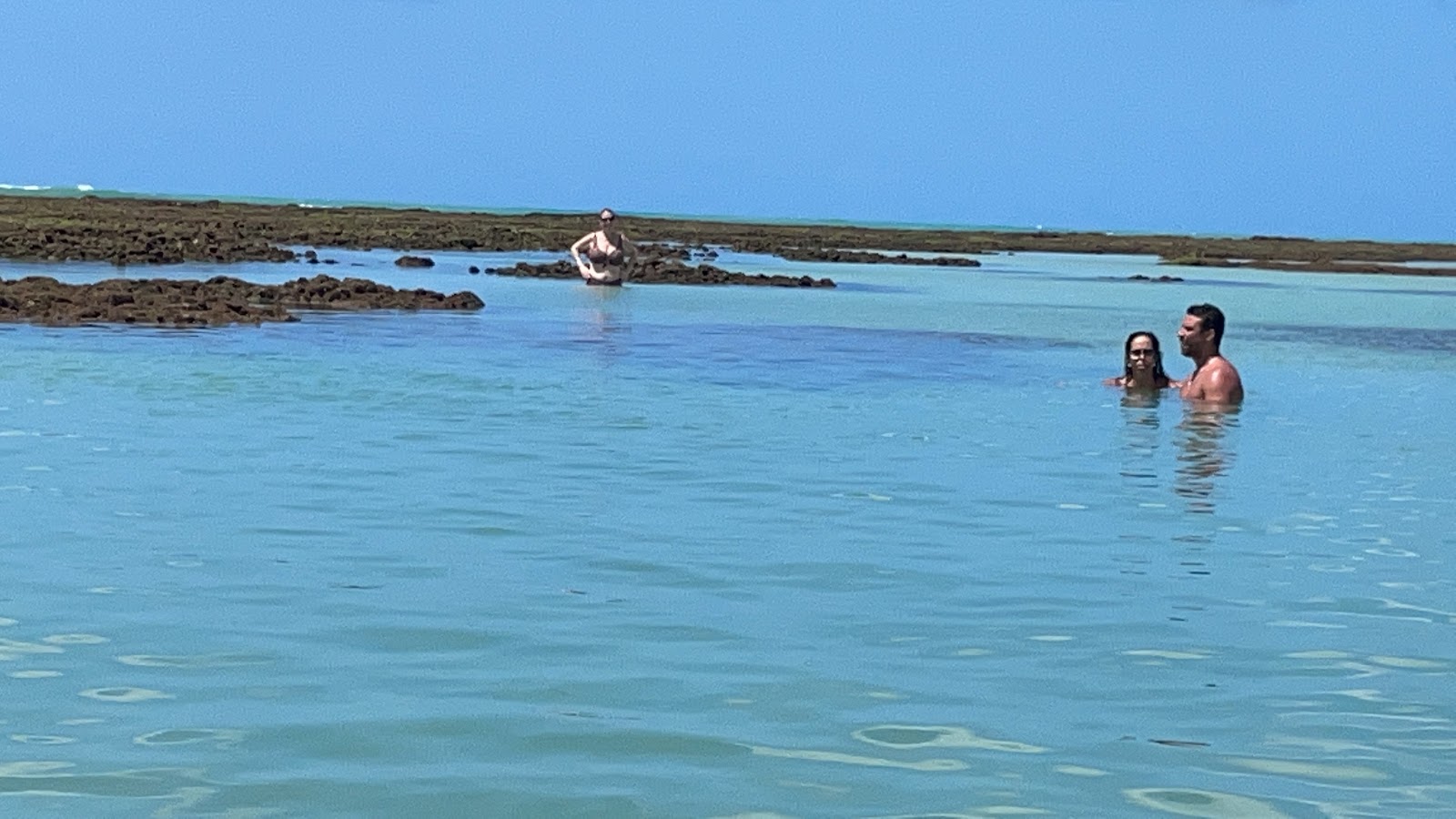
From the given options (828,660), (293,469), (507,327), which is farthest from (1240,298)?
(828,660)

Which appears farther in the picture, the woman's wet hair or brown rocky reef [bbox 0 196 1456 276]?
brown rocky reef [bbox 0 196 1456 276]

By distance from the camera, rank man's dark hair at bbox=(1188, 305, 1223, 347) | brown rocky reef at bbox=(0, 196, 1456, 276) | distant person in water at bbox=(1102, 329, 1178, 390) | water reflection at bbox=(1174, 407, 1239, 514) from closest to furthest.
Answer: water reflection at bbox=(1174, 407, 1239, 514)
man's dark hair at bbox=(1188, 305, 1223, 347)
distant person in water at bbox=(1102, 329, 1178, 390)
brown rocky reef at bbox=(0, 196, 1456, 276)

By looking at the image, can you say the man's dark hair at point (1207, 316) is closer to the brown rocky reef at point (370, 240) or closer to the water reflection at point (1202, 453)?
the water reflection at point (1202, 453)

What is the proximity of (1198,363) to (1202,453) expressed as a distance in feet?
13.4

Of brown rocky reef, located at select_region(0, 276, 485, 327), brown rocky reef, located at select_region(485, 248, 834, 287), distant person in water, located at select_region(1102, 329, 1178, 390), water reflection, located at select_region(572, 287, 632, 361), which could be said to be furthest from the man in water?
brown rocky reef, located at select_region(485, 248, 834, 287)

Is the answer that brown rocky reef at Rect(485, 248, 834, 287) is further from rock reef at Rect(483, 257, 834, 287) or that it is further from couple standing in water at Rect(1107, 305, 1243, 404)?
couple standing in water at Rect(1107, 305, 1243, 404)

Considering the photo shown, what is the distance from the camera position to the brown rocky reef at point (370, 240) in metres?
40.9

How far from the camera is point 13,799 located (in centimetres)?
533

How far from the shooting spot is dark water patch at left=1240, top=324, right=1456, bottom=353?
91.5 feet

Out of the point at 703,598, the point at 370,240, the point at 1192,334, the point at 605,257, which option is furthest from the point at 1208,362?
the point at 370,240

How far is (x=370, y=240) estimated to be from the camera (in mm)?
58969

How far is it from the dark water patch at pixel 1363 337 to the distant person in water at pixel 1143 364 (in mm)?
9626

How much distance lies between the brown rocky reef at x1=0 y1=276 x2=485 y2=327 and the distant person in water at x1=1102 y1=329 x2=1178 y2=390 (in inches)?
417

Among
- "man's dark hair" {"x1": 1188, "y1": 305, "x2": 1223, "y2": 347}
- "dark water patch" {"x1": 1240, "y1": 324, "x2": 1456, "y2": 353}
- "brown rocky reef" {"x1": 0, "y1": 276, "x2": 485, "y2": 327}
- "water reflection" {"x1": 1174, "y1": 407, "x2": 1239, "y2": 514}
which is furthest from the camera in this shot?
"dark water patch" {"x1": 1240, "y1": 324, "x2": 1456, "y2": 353}
